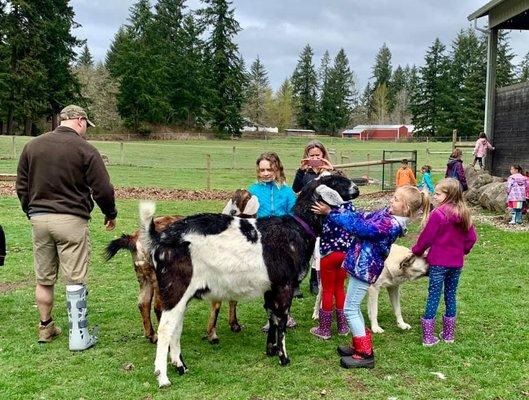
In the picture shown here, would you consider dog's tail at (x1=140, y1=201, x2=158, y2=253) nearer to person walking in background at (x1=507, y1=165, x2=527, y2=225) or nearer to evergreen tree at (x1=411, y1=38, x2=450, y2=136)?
Answer: person walking in background at (x1=507, y1=165, x2=527, y2=225)

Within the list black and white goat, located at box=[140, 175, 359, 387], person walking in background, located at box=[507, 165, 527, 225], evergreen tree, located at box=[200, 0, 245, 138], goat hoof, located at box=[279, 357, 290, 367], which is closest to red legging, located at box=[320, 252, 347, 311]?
black and white goat, located at box=[140, 175, 359, 387]

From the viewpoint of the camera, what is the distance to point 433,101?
70938 millimetres

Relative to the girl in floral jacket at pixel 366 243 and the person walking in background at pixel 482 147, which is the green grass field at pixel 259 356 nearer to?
the girl in floral jacket at pixel 366 243

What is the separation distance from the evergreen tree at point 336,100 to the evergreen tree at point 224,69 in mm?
21548

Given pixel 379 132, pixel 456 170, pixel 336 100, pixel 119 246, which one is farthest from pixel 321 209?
pixel 379 132

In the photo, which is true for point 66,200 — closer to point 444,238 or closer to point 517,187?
point 444,238

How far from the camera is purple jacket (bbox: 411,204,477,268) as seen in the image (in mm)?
4531

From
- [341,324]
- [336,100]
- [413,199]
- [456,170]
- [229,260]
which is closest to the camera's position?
[229,260]

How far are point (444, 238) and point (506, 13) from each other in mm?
12003

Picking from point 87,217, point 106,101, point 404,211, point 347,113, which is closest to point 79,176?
point 87,217

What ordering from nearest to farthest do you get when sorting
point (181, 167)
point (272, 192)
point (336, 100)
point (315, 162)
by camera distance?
point (272, 192)
point (315, 162)
point (181, 167)
point (336, 100)

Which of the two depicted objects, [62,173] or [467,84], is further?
[467,84]

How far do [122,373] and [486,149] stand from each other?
13.9 m

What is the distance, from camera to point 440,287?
4707 mm
